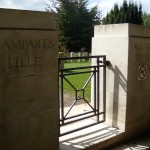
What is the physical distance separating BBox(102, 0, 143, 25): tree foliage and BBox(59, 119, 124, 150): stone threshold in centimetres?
2995

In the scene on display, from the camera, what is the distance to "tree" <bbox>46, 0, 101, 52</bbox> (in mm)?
32094

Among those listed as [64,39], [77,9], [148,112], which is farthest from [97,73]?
[77,9]

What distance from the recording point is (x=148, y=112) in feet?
16.4

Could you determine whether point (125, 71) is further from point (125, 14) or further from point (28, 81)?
point (125, 14)

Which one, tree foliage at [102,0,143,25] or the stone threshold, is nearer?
the stone threshold

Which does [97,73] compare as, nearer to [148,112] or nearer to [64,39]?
[148,112]

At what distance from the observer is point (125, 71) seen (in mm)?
4328

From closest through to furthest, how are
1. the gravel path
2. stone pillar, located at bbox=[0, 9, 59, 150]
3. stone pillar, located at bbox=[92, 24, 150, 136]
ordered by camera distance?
1. stone pillar, located at bbox=[0, 9, 59, 150]
2. stone pillar, located at bbox=[92, 24, 150, 136]
3. the gravel path

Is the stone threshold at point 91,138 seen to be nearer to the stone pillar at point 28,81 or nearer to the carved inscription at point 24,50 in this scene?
the stone pillar at point 28,81

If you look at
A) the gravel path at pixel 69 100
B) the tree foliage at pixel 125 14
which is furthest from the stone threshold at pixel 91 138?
the tree foliage at pixel 125 14

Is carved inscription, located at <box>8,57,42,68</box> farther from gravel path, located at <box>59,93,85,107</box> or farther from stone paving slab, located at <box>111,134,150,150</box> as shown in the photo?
gravel path, located at <box>59,93,85,107</box>

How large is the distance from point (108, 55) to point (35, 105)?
1.81 m

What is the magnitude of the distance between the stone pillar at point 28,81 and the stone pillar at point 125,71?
4.58 feet

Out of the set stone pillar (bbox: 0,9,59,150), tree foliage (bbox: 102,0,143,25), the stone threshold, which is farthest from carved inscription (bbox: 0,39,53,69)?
tree foliage (bbox: 102,0,143,25)
